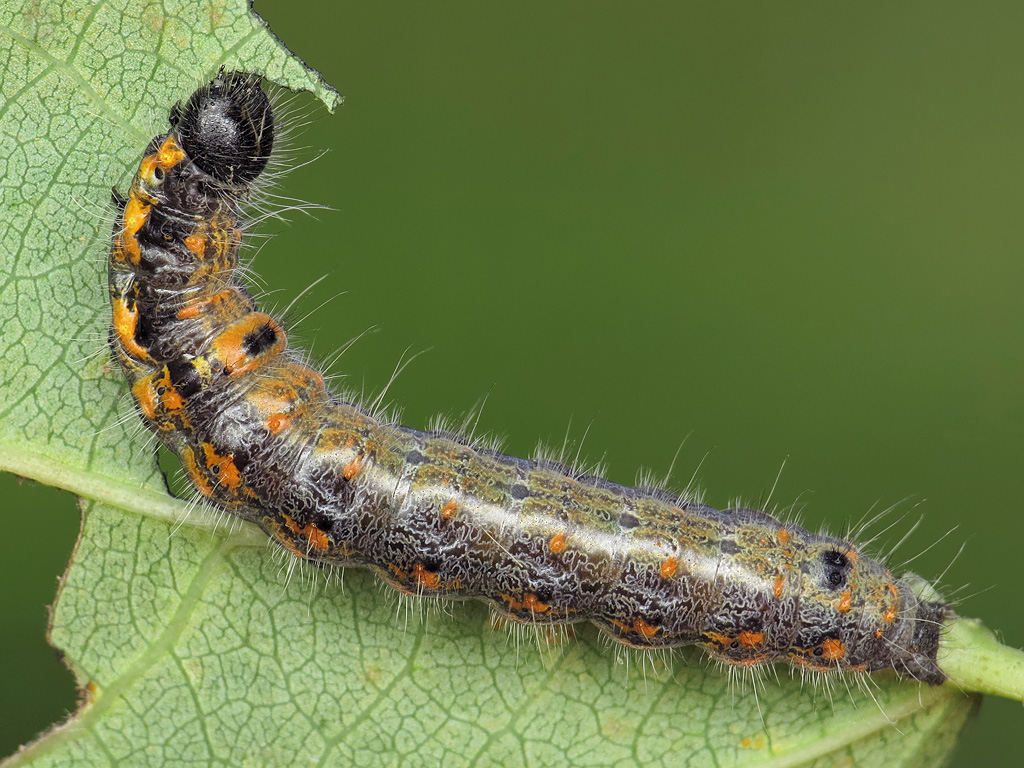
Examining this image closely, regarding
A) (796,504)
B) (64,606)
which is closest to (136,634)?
(64,606)

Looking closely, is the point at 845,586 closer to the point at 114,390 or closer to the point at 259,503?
the point at 259,503

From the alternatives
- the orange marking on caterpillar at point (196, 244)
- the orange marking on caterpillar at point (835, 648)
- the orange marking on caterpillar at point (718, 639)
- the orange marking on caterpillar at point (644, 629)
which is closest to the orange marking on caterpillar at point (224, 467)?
the orange marking on caterpillar at point (196, 244)

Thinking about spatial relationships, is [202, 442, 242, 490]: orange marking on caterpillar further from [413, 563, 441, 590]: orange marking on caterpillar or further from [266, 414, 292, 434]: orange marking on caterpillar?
[413, 563, 441, 590]: orange marking on caterpillar

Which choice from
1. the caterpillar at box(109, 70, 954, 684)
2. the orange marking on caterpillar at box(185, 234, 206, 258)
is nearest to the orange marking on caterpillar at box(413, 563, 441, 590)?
the caterpillar at box(109, 70, 954, 684)

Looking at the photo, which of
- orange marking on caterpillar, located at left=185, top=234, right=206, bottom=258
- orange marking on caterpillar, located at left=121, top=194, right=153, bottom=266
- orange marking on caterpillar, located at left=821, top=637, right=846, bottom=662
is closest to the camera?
orange marking on caterpillar, located at left=121, top=194, right=153, bottom=266

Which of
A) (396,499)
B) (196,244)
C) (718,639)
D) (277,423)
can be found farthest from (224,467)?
(718,639)

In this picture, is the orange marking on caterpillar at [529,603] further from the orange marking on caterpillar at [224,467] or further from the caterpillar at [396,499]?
the orange marking on caterpillar at [224,467]
